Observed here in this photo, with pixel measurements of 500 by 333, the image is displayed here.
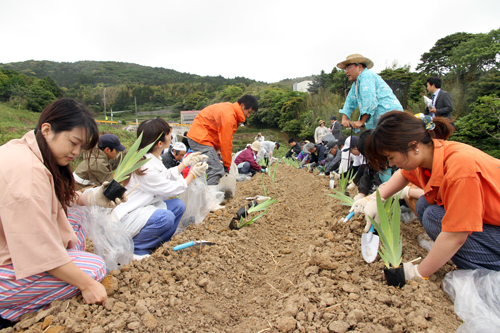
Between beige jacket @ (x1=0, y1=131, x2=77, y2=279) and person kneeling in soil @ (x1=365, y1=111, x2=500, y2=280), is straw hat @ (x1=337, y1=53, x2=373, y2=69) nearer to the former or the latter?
person kneeling in soil @ (x1=365, y1=111, x2=500, y2=280)

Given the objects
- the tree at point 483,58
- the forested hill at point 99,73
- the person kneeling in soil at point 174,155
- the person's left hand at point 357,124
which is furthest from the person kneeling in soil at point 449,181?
the forested hill at point 99,73

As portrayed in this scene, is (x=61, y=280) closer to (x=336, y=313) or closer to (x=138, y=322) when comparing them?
(x=138, y=322)

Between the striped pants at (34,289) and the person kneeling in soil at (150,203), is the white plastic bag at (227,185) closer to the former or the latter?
the person kneeling in soil at (150,203)

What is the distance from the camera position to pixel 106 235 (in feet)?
5.61

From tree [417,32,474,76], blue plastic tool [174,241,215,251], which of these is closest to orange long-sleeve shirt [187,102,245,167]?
blue plastic tool [174,241,215,251]

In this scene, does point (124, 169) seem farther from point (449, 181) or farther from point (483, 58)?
point (483, 58)

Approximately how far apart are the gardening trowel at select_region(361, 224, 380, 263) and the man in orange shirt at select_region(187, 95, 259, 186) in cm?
230

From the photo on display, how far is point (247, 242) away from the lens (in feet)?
7.99

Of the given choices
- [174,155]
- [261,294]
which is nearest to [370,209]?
[261,294]

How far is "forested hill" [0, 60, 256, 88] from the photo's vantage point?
6582 cm

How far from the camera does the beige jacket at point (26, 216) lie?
1115 millimetres

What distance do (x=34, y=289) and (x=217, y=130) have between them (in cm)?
284

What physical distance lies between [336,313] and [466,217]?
76 centimetres

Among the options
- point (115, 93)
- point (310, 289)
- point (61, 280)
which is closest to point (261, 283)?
point (310, 289)
